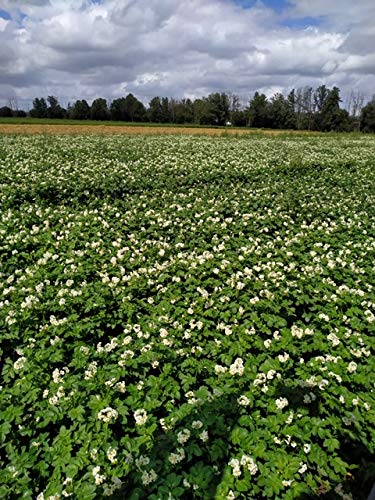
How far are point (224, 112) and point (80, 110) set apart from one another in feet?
115

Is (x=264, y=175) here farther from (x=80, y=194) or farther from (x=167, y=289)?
(x=167, y=289)

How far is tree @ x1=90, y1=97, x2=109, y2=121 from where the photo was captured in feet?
287

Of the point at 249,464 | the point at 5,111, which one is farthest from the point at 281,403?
the point at 5,111

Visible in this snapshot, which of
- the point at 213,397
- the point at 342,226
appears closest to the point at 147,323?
the point at 213,397

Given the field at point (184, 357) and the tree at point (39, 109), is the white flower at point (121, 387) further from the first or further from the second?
the tree at point (39, 109)

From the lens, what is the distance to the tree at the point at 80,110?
86625mm

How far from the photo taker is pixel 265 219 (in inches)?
326

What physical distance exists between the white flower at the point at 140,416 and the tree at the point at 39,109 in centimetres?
9957

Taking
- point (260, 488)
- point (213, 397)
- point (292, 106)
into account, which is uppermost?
point (292, 106)

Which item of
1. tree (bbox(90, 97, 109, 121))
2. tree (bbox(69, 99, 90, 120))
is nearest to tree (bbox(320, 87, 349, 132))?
tree (bbox(90, 97, 109, 121))

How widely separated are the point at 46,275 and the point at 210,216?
4.15m

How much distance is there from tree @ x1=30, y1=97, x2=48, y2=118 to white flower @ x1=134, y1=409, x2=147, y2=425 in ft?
327

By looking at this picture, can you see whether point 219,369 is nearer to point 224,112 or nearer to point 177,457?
point 177,457

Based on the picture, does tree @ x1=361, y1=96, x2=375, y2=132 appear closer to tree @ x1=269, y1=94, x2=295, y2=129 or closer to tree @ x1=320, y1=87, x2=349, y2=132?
tree @ x1=320, y1=87, x2=349, y2=132
